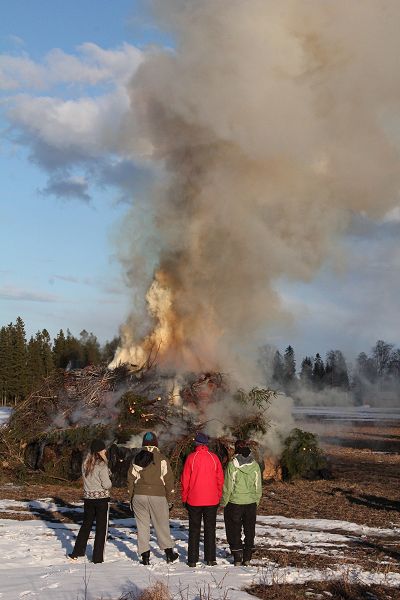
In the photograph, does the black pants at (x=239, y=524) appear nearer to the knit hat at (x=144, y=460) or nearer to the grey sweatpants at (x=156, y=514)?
the grey sweatpants at (x=156, y=514)

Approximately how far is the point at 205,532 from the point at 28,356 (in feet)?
221

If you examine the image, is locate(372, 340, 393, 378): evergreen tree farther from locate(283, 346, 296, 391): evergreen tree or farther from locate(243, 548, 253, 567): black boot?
locate(243, 548, 253, 567): black boot

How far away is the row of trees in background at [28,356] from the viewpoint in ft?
219

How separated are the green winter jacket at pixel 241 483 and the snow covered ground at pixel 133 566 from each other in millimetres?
885

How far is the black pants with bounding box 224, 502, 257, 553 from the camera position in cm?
953

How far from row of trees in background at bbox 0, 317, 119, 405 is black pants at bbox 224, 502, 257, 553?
46596mm

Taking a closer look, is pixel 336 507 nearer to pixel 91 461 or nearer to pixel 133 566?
pixel 133 566

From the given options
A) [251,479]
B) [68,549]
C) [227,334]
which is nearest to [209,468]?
[251,479]

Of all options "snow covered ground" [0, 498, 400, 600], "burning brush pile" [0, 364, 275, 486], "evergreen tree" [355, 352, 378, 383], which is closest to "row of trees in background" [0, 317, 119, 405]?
"burning brush pile" [0, 364, 275, 486]

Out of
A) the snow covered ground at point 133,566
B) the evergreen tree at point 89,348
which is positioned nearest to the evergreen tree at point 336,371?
the evergreen tree at point 89,348

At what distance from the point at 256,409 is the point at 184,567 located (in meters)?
13.1

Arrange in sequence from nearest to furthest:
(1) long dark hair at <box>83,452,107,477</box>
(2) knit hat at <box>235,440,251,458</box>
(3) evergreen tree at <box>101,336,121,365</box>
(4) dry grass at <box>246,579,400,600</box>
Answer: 1. (4) dry grass at <box>246,579,400,600</box>
2. (1) long dark hair at <box>83,452,107,477</box>
3. (2) knit hat at <box>235,440,251,458</box>
4. (3) evergreen tree at <box>101,336,121,365</box>

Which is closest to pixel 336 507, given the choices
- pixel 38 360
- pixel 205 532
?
pixel 205 532

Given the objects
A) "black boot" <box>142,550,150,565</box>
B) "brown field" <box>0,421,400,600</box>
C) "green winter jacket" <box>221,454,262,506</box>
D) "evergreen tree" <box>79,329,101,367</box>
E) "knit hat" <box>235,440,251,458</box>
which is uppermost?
"evergreen tree" <box>79,329,101,367</box>
